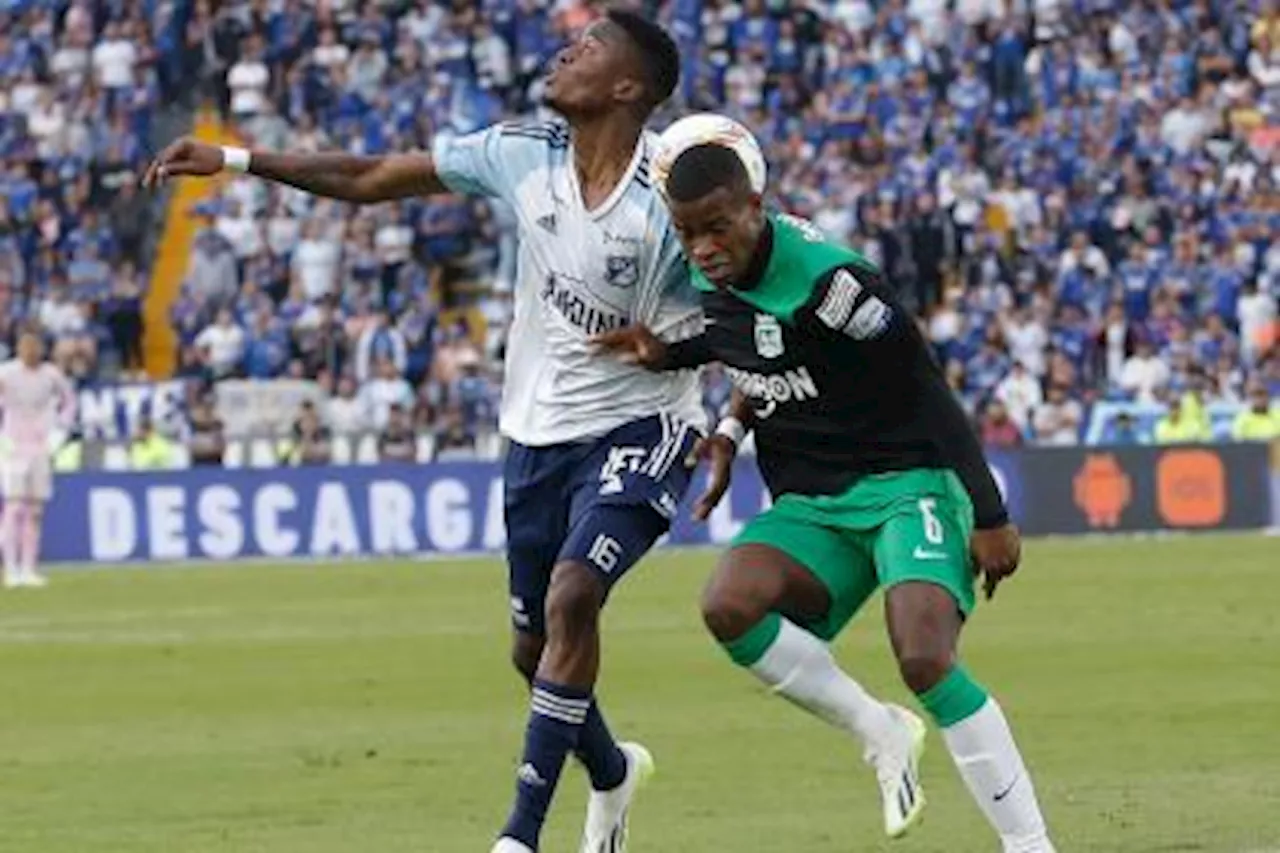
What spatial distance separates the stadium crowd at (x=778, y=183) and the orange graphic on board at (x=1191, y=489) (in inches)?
53.4

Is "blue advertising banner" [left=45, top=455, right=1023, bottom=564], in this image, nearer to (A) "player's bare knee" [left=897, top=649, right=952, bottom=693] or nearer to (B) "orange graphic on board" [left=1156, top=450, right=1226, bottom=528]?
(B) "orange graphic on board" [left=1156, top=450, right=1226, bottom=528]

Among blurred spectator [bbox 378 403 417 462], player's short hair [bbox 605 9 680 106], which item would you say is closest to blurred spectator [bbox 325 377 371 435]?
blurred spectator [bbox 378 403 417 462]

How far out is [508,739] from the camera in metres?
15.5

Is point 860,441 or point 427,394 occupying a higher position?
point 860,441

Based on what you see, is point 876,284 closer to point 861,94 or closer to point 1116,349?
point 1116,349

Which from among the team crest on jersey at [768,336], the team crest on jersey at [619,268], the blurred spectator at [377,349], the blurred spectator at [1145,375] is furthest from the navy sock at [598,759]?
the blurred spectator at [1145,375]

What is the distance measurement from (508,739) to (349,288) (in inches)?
981

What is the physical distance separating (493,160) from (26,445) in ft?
66.1

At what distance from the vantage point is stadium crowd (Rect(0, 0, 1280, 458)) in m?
38.7

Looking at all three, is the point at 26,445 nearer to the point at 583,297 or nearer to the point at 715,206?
the point at 583,297

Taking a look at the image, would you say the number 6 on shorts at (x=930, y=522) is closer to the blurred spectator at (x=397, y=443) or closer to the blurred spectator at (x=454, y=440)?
the blurred spectator at (x=397, y=443)

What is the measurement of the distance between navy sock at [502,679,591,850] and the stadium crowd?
25.8m

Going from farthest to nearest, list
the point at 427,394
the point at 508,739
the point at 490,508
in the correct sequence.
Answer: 1. the point at 427,394
2. the point at 490,508
3. the point at 508,739

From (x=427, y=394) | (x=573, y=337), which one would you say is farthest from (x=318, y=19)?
(x=573, y=337)
